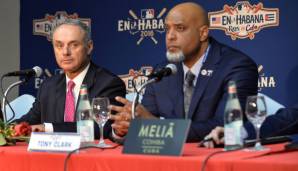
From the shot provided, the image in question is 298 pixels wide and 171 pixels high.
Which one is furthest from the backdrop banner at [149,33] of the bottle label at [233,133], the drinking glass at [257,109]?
the bottle label at [233,133]

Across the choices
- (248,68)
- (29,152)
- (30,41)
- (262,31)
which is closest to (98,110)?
(29,152)

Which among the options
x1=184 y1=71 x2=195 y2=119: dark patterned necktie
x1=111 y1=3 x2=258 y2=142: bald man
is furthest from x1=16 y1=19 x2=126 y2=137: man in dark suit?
x1=184 y1=71 x2=195 y2=119: dark patterned necktie

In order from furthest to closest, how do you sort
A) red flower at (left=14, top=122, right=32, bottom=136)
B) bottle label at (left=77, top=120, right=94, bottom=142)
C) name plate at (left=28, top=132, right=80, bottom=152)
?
red flower at (left=14, top=122, right=32, bottom=136), bottle label at (left=77, top=120, right=94, bottom=142), name plate at (left=28, top=132, right=80, bottom=152)

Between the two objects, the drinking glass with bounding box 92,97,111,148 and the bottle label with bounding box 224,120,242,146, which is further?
the drinking glass with bounding box 92,97,111,148

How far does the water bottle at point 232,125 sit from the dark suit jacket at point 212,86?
0.81m

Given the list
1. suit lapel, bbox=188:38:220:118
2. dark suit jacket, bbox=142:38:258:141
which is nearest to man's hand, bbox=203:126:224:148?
dark suit jacket, bbox=142:38:258:141

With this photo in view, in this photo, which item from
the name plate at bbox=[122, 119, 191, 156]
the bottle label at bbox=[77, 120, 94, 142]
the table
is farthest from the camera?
the bottle label at bbox=[77, 120, 94, 142]

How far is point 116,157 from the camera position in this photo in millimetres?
2203

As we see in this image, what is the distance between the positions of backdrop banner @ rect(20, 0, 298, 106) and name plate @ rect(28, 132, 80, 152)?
249 centimetres

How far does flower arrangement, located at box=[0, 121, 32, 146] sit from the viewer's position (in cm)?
278

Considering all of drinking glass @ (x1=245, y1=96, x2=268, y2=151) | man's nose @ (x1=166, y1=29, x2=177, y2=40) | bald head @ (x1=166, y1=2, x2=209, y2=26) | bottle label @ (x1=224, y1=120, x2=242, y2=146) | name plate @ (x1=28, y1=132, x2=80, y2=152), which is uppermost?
bald head @ (x1=166, y1=2, x2=209, y2=26)

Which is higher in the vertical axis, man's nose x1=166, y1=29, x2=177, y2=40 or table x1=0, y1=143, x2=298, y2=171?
man's nose x1=166, y1=29, x2=177, y2=40

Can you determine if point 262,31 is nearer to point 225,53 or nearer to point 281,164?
point 225,53

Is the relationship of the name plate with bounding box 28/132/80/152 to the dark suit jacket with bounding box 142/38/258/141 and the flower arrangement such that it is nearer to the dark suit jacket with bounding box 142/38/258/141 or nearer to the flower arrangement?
the flower arrangement
